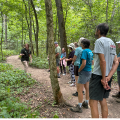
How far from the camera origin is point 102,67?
2146 mm

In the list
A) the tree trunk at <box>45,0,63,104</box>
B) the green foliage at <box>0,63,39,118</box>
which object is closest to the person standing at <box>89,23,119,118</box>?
the tree trunk at <box>45,0,63,104</box>

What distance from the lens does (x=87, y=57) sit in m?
3.22

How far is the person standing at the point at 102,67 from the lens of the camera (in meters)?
2.16

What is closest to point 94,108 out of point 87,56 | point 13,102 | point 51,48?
point 87,56

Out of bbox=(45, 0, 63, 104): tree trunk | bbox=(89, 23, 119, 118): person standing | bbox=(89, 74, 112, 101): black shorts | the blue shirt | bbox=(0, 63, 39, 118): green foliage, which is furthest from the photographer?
bbox=(45, 0, 63, 104): tree trunk

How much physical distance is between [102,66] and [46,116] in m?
2.08

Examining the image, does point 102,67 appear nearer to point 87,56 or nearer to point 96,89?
point 96,89

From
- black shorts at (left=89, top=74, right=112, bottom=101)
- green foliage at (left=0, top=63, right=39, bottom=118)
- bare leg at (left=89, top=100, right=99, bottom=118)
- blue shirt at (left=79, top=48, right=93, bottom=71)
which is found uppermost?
blue shirt at (left=79, top=48, right=93, bottom=71)

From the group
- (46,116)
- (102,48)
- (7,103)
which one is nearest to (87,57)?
(102,48)

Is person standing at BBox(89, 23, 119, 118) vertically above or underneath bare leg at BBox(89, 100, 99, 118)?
above

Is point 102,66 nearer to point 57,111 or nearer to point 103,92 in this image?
point 103,92

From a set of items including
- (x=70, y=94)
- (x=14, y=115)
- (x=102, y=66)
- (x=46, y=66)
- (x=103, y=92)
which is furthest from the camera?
(x=46, y=66)

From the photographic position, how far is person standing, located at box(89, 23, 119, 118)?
2160 millimetres

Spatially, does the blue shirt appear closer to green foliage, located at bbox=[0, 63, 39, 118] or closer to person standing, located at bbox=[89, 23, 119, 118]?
person standing, located at bbox=[89, 23, 119, 118]
